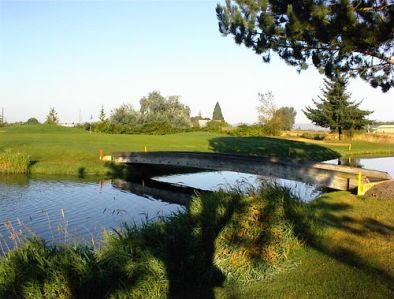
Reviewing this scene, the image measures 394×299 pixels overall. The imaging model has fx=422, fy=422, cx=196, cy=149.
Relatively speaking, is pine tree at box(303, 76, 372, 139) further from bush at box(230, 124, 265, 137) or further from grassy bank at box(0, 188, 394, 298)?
grassy bank at box(0, 188, 394, 298)

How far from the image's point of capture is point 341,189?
17.4m

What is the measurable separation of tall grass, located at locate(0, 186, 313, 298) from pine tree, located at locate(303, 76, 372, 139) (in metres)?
56.1

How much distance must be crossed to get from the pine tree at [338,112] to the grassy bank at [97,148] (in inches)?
202

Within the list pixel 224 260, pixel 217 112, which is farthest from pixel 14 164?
pixel 217 112

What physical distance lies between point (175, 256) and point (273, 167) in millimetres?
13724

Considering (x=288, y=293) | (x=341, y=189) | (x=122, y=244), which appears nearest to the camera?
(x=288, y=293)

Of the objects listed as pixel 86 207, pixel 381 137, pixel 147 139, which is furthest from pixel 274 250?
pixel 381 137

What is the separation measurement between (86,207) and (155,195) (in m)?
5.17

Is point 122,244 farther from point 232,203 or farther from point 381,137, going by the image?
point 381,137

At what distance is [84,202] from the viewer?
1880cm

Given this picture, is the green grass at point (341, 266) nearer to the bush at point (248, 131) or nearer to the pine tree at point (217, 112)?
the bush at point (248, 131)

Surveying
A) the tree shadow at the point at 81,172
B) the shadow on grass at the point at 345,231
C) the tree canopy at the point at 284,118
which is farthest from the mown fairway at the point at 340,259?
the tree canopy at the point at 284,118

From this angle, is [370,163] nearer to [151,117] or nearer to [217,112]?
[151,117]

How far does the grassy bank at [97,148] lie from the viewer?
95.2ft
